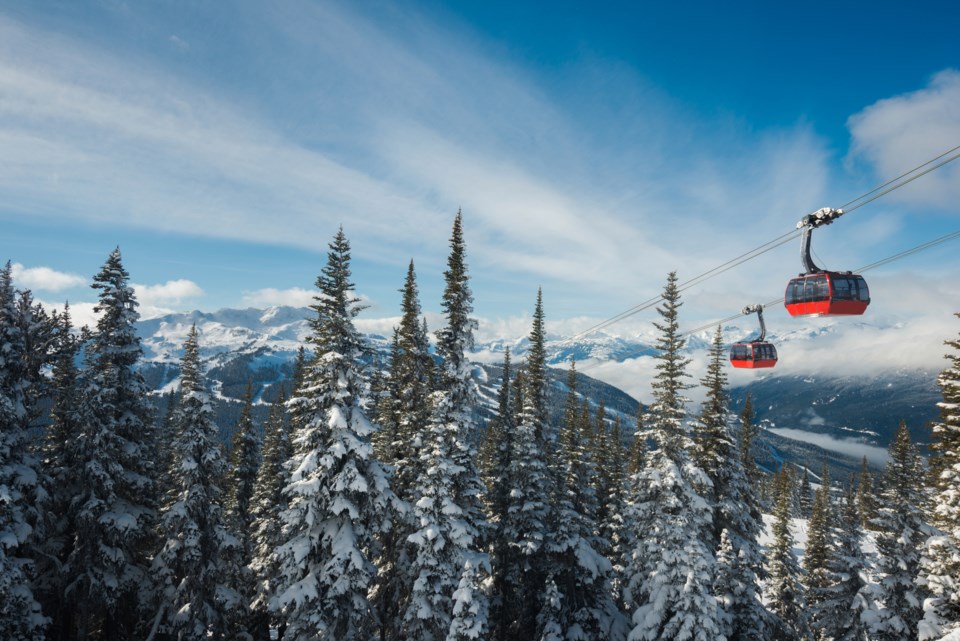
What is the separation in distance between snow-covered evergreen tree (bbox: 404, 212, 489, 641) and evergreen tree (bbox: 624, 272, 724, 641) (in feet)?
28.4

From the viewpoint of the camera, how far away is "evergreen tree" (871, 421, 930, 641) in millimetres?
29328

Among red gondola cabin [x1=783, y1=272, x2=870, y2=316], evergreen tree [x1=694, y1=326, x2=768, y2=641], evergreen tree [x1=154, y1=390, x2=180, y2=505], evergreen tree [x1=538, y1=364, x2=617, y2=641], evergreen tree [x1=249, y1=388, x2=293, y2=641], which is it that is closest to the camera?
red gondola cabin [x1=783, y1=272, x2=870, y2=316]

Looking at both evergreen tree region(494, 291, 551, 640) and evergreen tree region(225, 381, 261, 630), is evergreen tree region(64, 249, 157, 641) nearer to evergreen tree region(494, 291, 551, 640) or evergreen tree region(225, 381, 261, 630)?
evergreen tree region(225, 381, 261, 630)

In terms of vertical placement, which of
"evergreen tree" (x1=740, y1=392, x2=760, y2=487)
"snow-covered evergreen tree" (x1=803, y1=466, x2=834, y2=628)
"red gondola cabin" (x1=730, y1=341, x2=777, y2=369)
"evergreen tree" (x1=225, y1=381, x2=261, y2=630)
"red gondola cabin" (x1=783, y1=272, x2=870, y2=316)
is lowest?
"snow-covered evergreen tree" (x1=803, y1=466, x2=834, y2=628)

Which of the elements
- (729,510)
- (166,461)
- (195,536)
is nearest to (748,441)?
(729,510)

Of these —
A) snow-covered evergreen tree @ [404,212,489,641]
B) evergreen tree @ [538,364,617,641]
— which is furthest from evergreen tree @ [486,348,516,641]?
snow-covered evergreen tree @ [404,212,489,641]

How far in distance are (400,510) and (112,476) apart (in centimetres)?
1403

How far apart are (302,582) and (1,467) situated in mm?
13113

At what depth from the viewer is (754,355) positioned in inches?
1246

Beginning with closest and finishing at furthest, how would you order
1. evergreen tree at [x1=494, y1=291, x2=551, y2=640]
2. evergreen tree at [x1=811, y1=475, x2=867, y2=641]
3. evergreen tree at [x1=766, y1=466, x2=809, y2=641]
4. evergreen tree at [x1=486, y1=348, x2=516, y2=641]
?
evergreen tree at [x1=494, y1=291, x2=551, y2=640], evergreen tree at [x1=486, y1=348, x2=516, y2=641], evergreen tree at [x1=811, y1=475, x2=867, y2=641], evergreen tree at [x1=766, y1=466, x2=809, y2=641]

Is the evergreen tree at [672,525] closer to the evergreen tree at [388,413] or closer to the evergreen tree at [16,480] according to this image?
the evergreen tree at [388,413]

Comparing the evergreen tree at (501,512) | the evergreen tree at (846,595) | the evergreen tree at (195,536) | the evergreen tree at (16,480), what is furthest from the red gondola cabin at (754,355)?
the evergreen tree at (16,480)

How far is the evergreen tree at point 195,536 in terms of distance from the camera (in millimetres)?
23844

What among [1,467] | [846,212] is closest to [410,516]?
[1,467]
